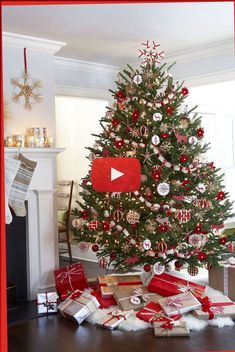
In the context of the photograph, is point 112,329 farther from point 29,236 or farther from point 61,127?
point 61,127

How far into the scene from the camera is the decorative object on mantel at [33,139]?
392 cm

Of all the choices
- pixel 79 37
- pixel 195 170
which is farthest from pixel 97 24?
pixel 195 170

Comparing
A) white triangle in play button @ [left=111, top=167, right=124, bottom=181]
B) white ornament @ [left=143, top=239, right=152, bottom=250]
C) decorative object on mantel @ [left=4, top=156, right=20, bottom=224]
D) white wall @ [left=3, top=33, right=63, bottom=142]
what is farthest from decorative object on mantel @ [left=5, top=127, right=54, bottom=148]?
white triangle in play button @ [left=111, top=167, right=124, bottom=181]

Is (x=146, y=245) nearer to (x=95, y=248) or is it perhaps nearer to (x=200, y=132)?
(x=95, y=248)

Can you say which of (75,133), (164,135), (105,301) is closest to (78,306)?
(105,301)

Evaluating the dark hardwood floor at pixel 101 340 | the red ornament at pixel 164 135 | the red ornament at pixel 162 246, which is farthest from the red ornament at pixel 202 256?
the red ornament at pixel 164 135

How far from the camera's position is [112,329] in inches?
118

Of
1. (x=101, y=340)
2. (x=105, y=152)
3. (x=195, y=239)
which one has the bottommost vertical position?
(x=101, y=340)

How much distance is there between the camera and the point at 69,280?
12.2ft

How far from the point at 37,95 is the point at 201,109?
2.31 m

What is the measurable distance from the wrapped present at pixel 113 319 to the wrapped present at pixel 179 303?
0.85 ft

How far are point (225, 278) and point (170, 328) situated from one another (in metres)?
0.85

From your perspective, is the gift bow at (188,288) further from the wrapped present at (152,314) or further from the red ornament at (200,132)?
the red ornament at (200,132)

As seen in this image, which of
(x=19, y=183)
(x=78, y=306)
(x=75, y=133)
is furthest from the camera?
(x=75, y=133)
